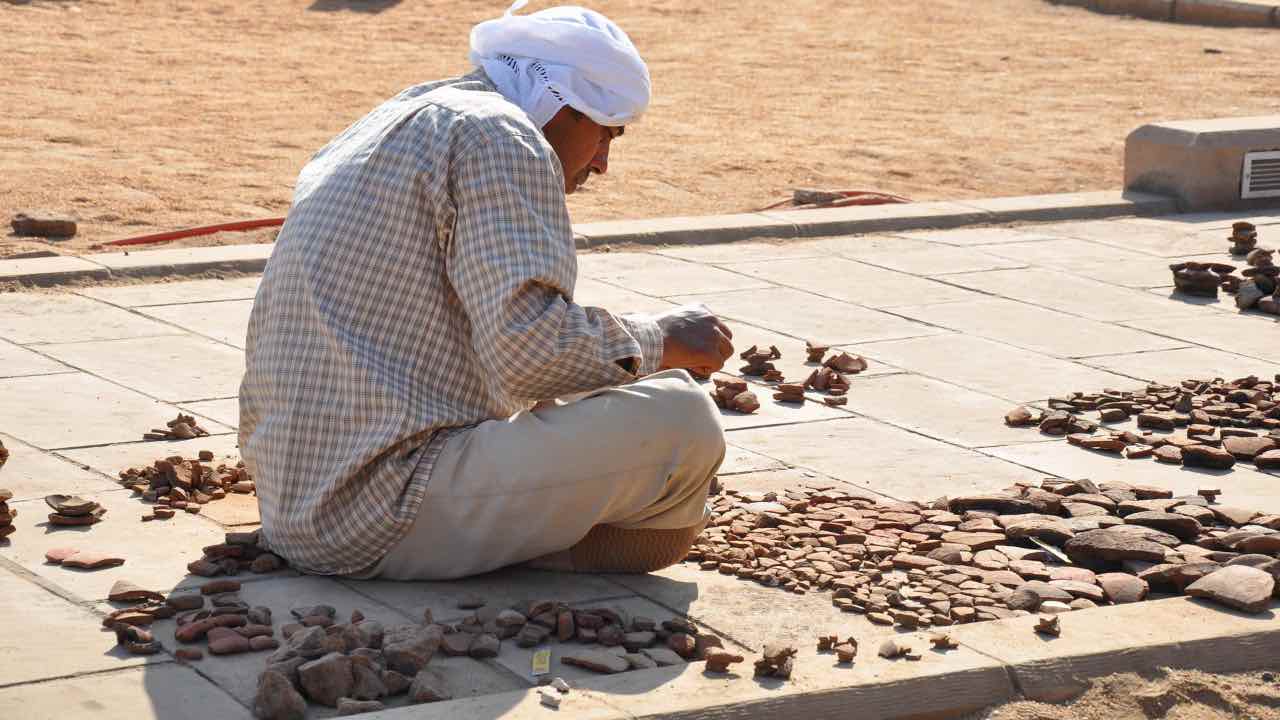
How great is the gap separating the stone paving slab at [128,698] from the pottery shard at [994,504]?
7.08 feet

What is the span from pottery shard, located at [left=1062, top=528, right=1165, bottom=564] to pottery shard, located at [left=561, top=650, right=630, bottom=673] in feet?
4.47

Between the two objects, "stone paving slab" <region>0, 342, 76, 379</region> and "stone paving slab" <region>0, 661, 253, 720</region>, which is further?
"stone paving slab" <region>0, 342, 76, 379</region>

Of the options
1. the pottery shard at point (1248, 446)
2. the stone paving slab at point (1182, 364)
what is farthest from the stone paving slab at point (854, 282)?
the pottery shard at point (1248, 446)

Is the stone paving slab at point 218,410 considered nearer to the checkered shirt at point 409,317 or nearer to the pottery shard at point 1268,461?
the checkered shirt at point 409,317

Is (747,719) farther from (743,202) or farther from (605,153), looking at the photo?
(743,202)

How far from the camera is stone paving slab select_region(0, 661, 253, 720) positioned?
3.37 meters

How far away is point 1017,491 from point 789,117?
29.7 ft

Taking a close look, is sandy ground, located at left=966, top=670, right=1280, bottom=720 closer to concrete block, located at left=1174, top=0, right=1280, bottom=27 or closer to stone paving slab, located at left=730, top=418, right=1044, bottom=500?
stone paving slab, located at left=730, top=418, right=1044, bottom=500

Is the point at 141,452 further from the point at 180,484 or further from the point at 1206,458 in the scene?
the point at 1206,458

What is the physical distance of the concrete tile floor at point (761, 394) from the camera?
12.0ft

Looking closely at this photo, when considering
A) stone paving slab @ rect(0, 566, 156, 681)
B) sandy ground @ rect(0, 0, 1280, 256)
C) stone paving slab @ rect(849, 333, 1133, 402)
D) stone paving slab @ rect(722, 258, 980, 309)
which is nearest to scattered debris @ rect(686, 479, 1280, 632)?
stone paving slab @ rect(849, 333, 1133, 402)

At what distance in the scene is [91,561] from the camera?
4.20 metres

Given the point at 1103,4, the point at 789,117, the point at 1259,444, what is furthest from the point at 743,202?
the point at 1103,4

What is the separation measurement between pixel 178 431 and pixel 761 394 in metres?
1.95
